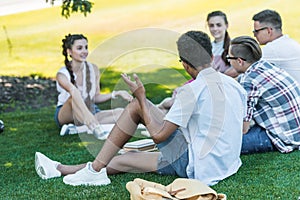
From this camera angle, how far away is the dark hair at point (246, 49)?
16.2 ft

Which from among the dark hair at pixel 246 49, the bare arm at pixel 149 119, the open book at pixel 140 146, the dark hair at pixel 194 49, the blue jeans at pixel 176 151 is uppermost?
the dark hair at pixel 194 49

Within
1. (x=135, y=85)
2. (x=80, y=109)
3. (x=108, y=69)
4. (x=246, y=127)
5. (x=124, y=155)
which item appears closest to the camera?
(x=135, y=85)

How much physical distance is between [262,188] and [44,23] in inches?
507

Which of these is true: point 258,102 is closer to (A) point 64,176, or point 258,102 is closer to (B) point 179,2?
(A) point 64,176

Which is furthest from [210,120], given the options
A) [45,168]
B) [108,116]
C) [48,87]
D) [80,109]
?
[48,87]

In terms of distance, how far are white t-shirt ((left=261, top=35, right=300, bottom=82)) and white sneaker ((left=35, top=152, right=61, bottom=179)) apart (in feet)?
7.34

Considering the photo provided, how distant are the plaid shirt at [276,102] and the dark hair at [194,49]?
0.87 meters

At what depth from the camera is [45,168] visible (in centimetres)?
476

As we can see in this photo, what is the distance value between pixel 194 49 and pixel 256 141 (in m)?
1.32

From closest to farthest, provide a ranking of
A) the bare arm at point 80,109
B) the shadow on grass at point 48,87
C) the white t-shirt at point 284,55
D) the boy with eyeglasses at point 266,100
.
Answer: the boy with eyeglasses at point 266,100 → the white t-shirt at point 284,55 → the bare arm at point 80,109 → the shadow on grass at point 48,87

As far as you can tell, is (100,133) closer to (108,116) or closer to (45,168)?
(108,116)

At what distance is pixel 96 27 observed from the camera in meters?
15.3

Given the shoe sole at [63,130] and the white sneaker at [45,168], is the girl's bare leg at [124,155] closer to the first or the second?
the white sneaker at [45,168]

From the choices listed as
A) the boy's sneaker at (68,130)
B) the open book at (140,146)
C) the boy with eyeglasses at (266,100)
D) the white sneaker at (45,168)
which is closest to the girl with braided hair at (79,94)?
the boy's sneaker at (68,130)
